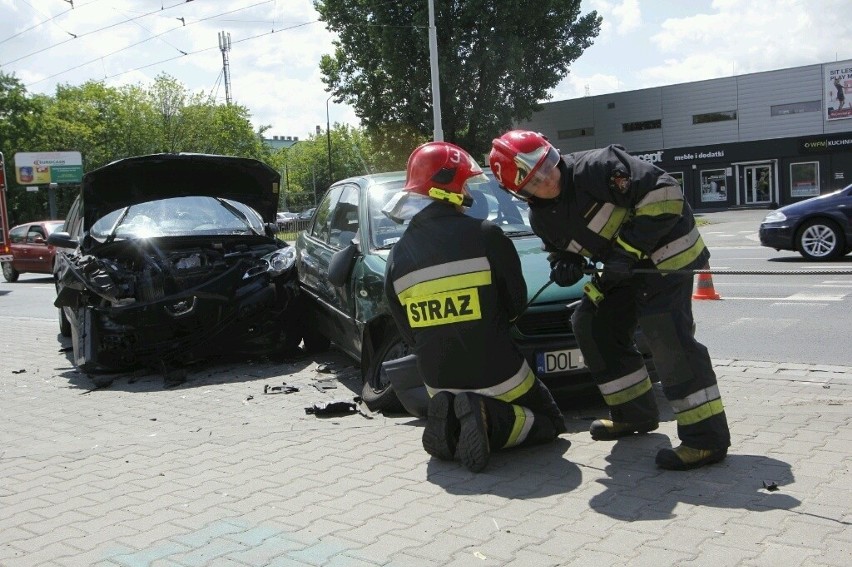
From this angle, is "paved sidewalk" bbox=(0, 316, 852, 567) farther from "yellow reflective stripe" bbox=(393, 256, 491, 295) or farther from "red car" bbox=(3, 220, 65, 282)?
"red car" bbox=(3, 220, 65, 282)

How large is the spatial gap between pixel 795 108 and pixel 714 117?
4.03 metres

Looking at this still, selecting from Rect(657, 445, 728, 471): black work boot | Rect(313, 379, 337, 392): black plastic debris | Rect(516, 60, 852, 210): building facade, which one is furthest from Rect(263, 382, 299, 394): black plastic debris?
Rect(516, 60, 852, 210): building facade

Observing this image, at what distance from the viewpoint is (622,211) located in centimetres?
432

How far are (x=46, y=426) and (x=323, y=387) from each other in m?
2.03

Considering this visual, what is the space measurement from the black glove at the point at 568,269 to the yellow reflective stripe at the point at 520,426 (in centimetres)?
72

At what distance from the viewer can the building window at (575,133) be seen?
157ft

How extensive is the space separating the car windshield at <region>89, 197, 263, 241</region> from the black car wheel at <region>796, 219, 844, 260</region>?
9688 mm

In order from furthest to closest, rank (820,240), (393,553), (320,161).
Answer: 1. (320,161)
2. (820,240)
3. (393,553)

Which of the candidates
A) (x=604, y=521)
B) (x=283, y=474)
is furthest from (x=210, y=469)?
(x=604, y=521)

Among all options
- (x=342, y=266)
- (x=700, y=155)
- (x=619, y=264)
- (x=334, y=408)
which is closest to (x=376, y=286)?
(x=342, y=266)

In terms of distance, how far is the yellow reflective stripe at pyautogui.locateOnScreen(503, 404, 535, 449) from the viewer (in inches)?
175

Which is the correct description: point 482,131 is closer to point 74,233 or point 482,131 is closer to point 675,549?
point 74,233

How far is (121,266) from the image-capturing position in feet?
25.3

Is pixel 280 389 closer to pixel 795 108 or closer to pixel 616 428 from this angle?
pixel 616 428
